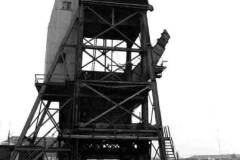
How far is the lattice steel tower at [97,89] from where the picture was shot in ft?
Result: 65.8

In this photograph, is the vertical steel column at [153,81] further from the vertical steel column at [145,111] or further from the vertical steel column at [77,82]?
the vertical steel column at [77,82]

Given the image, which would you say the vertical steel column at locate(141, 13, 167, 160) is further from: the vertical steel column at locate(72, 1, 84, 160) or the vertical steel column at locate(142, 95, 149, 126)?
the vertical steel column at locate(72, 1, 84, 160)

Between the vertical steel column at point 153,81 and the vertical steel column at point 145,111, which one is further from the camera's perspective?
the vertical steel column at point 145,111

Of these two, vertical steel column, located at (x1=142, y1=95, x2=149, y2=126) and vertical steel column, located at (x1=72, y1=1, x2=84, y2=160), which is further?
vertical steel column, located at (x1=142, y1=95, x2=149, y2=126)

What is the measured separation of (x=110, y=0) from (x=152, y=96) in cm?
732

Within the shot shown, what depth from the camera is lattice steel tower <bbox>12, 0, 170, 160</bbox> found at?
20.1m

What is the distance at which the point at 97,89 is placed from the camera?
21.8 metres

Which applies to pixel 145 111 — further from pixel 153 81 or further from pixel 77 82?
pixel 77 82

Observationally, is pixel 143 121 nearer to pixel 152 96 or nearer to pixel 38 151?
pixel 152 96

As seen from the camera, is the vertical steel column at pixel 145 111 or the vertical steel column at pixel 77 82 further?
the vertical steel column at pixel 145 111

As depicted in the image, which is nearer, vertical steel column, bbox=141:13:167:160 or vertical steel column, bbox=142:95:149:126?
vertical steel column, bbox=141:13:167:160

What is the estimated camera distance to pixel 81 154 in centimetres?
2027

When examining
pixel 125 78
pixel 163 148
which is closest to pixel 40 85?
pixel 125 78

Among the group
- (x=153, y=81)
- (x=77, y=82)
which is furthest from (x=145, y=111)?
(x=77, y=82)
